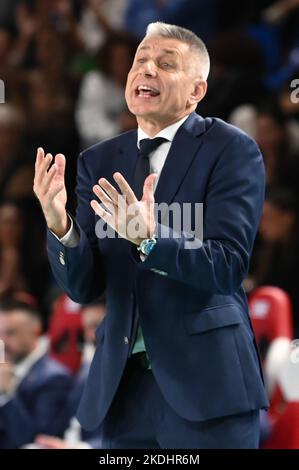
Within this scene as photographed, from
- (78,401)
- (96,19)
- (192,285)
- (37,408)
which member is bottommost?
(37,408)

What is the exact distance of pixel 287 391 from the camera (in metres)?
3.72

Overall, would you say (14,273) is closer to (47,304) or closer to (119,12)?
(47,304)

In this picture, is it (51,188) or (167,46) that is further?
(167,46)

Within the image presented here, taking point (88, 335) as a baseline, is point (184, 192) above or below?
above

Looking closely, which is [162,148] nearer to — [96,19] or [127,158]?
[127,158]

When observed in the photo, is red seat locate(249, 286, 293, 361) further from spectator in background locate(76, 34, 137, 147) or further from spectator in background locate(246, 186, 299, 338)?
spectator in background locate(76, 34, 137, 147)

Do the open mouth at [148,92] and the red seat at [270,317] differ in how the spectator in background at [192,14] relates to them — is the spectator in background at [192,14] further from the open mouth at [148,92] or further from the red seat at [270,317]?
the open mouth at [148,92]

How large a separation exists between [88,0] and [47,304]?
187 cm

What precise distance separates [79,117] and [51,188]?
3413 mm

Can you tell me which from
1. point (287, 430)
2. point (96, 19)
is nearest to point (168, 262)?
point (287, 430)

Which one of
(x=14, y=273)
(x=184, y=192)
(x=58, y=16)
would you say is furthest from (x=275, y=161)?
(x=184, y=192)

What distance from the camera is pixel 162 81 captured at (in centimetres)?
243

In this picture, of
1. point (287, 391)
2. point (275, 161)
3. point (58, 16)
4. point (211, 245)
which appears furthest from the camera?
point (58, 16)

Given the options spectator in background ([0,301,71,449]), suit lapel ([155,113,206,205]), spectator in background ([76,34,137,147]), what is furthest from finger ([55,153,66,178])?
spectator in background ([76,34,137,147])
